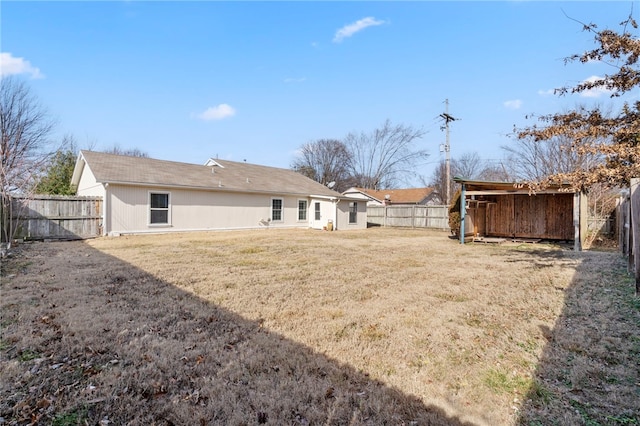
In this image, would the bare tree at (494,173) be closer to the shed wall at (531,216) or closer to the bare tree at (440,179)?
the bare tree at (440,179)

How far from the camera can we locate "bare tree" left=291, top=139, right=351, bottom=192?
141 ft

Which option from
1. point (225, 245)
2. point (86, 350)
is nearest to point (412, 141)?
point (225, 245)

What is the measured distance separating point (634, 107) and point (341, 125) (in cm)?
3290

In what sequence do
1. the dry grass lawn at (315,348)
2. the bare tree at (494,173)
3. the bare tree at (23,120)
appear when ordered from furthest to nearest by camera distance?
the bare tree at (494,173), the bare tree at (23,120), the dry grass lawn at (315,348)

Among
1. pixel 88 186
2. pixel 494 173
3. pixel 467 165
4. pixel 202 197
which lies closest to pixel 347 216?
pixel 202 197

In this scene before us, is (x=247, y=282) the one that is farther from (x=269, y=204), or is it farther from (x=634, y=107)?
(x=269, y=204)

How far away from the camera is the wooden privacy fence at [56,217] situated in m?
11.0

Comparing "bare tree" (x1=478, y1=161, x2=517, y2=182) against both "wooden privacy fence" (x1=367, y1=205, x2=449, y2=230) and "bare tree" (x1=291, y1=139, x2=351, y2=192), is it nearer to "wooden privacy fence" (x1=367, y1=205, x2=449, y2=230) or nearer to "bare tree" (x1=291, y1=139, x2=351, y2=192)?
"wooden privacy fence" (x1=367, y1=205, x2=449, y2=230)

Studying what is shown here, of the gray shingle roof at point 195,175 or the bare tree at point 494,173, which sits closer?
the gray shingle roof at point 195,175

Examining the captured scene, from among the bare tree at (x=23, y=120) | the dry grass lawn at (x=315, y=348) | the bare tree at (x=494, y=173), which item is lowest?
the dry grass lawn at (x=315, y=348)

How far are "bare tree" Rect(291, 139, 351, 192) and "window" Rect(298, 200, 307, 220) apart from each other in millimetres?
22580

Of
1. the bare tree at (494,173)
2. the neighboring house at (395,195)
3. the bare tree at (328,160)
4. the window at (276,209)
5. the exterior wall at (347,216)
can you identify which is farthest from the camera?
the bare tree at (328,160)

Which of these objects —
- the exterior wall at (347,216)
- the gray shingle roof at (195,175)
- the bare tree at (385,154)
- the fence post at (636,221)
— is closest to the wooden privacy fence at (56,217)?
the gray shingle roof at (195,175)

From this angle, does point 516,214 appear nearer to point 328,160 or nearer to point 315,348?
point 315,348
